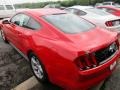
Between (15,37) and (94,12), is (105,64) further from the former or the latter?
(94,12)

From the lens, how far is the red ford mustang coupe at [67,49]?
371 centimetres

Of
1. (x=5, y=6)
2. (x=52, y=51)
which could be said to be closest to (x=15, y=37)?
(x=52, y=51)

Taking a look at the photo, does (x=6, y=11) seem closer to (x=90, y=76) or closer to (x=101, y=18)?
(x=101, y=18)

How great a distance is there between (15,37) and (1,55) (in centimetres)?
101

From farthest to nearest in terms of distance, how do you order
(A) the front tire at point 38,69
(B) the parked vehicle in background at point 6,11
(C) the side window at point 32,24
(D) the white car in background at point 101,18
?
(B) the parked vehicle in background at point 6,11 → (D) the white car in background at point 101,18 → (C) the side window at point 32,24 → (A) the front tire at point 38,69

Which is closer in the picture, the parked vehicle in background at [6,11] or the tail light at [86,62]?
the tail light at [86,62]

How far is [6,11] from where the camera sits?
52.2 ft

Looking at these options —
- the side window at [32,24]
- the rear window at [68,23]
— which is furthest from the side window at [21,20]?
the rear window at [68,23]

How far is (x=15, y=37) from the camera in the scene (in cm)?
591

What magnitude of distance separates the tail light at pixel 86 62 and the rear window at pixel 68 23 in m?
0.90

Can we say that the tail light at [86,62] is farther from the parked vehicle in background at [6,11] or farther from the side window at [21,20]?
the parked vehicle in background at [6,11]

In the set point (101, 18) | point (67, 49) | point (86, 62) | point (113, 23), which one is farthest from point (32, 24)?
point (101, 18)

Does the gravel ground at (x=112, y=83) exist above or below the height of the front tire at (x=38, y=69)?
below

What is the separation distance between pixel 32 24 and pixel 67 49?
1.59m
